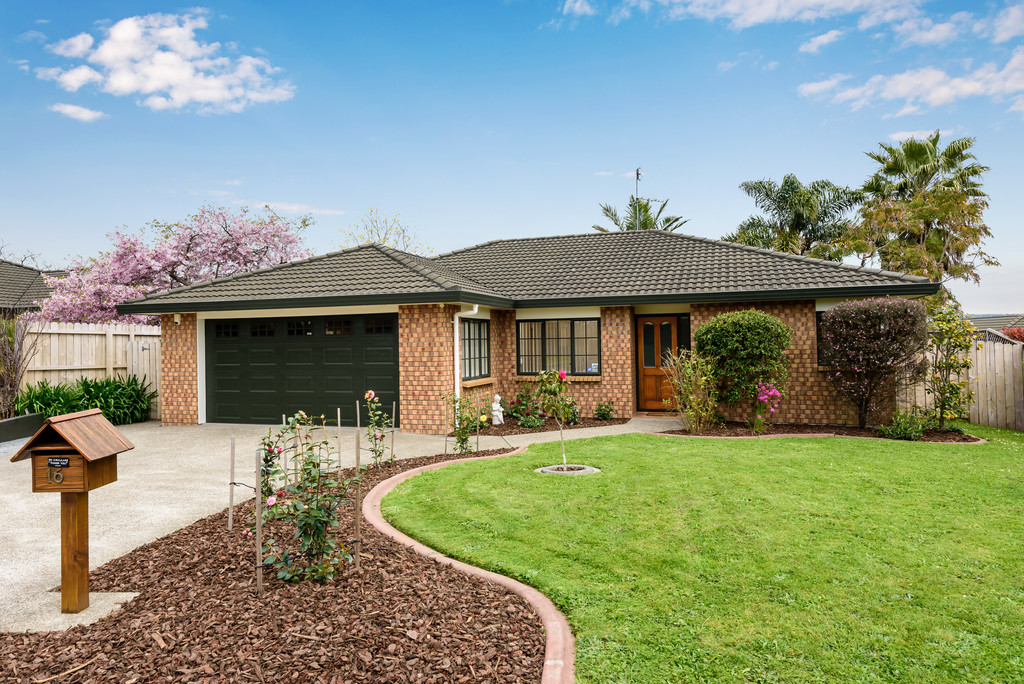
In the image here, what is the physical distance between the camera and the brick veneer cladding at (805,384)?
11.5m

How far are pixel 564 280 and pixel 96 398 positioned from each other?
10.5m

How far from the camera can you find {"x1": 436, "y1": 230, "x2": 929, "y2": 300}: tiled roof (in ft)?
39.0

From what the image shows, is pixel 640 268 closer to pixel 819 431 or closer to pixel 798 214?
pixel 819 431

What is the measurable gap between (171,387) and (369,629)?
11443 millimetres

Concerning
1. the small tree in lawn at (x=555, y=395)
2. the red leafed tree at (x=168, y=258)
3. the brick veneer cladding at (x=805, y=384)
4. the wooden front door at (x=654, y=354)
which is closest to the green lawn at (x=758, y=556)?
the small tree in lawn at (x=555, y=395)

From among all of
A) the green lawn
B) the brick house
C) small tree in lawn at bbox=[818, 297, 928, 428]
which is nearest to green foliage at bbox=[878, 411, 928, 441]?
small tree in lawn at bbox=[818, 297, 928, 428]

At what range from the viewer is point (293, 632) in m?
3.25

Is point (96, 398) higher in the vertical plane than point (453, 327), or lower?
lower

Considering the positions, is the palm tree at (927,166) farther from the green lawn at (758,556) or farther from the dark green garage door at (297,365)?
the dark green garage door at (297,365)

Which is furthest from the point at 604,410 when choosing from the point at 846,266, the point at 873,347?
the point at 846,266

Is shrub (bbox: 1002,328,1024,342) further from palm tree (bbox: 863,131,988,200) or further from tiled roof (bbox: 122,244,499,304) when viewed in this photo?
tiled roof (bbox: 122,244,499,304)

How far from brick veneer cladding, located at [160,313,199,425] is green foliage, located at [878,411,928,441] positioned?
13.4 m

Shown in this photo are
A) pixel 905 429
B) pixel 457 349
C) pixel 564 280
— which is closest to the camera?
pixel 905 429

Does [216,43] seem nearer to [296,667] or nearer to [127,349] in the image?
[127,349]
